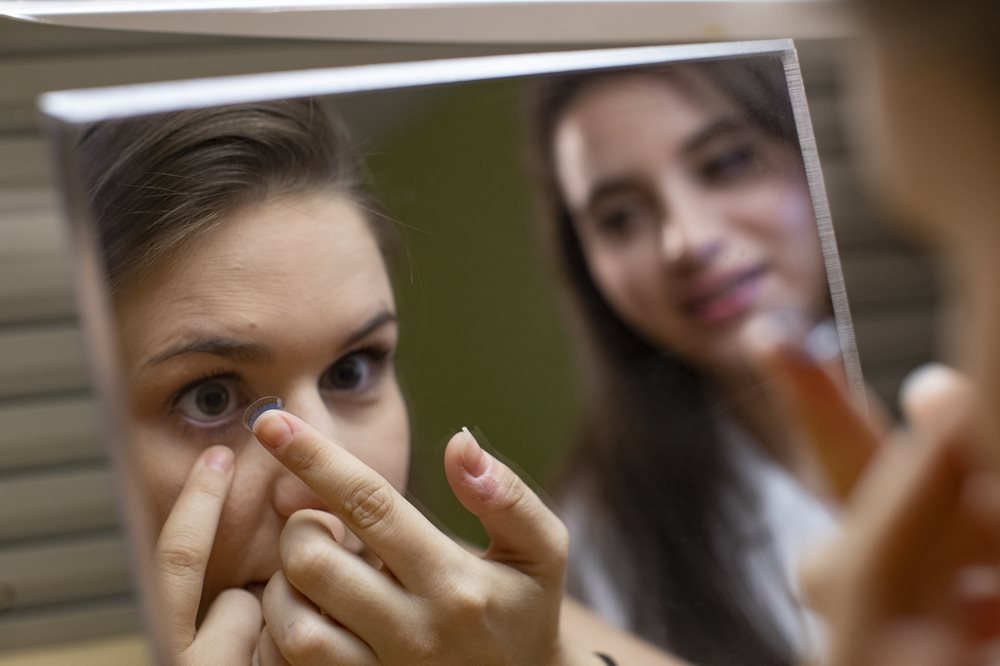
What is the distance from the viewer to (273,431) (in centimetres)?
51

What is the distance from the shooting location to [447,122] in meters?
0.59

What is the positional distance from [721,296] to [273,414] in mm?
312

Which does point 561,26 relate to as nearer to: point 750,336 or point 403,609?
point 750,336

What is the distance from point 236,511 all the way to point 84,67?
79cm

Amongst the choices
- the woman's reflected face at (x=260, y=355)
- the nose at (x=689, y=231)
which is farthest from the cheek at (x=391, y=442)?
the nose at (x=689, y=231)

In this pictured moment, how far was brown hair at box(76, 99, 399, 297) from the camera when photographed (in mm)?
514

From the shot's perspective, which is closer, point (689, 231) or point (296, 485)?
point (296, 485)

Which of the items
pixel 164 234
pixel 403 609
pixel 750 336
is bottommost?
pixel 403 609

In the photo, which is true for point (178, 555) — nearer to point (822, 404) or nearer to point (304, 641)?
point (304, 641)

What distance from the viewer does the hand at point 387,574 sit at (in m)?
0.51

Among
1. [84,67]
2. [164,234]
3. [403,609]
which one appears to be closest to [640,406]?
[403,609]

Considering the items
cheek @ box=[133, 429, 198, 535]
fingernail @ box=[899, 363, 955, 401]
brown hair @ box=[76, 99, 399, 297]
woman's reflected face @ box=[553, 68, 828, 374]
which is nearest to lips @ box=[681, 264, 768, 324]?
woman's reflected face @ box=[553, 68, 828, 374]

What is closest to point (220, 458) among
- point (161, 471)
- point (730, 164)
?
point (161, 471)

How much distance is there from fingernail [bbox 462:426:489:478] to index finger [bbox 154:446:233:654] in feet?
0.45
